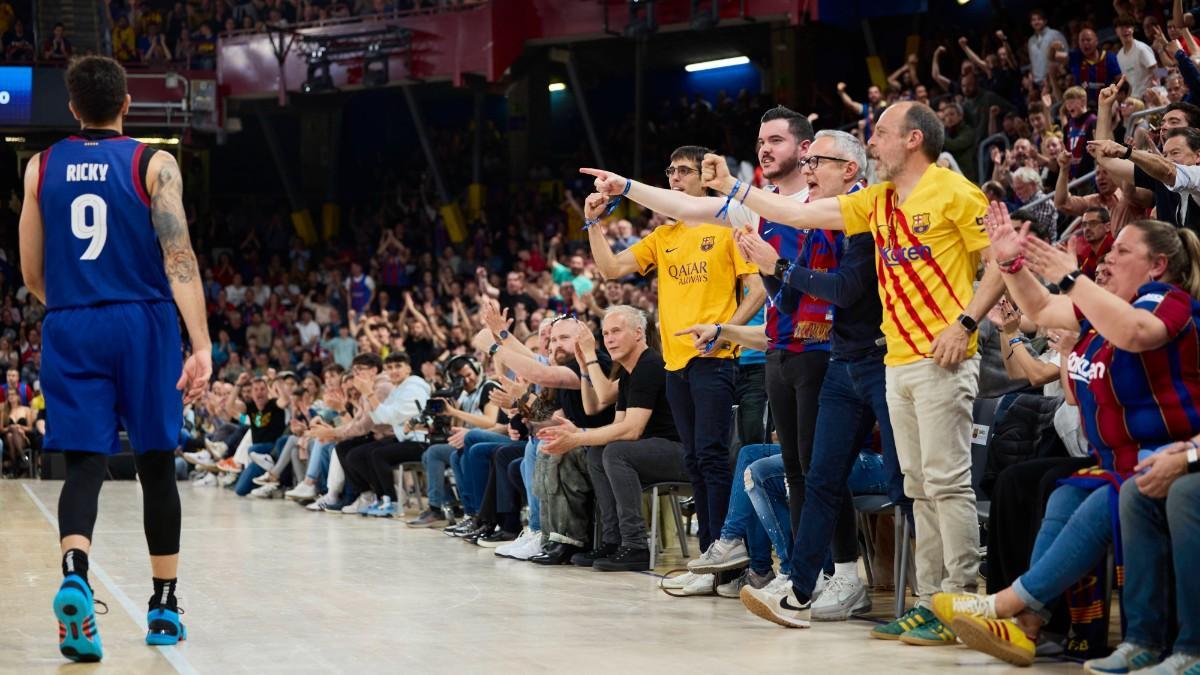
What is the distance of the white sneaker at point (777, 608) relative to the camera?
5145mm

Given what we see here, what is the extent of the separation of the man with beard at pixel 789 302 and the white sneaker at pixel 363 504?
6.17 meters

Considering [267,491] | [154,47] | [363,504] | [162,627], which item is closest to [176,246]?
[162,627]

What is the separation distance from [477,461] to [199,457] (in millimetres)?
8332

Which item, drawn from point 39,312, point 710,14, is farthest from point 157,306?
point 39,312

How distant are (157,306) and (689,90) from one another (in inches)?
804

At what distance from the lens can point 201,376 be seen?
4.52 metres

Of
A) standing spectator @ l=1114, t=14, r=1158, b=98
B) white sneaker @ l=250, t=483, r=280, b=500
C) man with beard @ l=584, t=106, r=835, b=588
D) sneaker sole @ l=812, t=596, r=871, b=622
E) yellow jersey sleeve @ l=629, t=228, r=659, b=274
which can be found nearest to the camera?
man with beard @ l=584, t=106, r=835, b=588

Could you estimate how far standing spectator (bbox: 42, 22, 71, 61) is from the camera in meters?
22.3

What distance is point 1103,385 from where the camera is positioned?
14.2 feet

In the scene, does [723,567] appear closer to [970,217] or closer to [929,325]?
[929,325]

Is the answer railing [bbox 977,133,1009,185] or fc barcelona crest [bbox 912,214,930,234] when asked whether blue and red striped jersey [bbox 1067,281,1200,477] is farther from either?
railing [bbox 977,133,1009,185]

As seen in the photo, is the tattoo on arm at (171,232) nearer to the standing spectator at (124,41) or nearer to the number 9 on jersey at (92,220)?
the number 9 on jersey at (92,220)

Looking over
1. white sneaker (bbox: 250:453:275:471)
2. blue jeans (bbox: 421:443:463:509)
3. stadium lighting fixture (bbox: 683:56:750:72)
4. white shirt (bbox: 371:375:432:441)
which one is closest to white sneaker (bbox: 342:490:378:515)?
white shirt (bbox: 371:375:432:441)

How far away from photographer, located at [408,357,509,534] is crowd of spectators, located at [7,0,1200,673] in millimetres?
25
